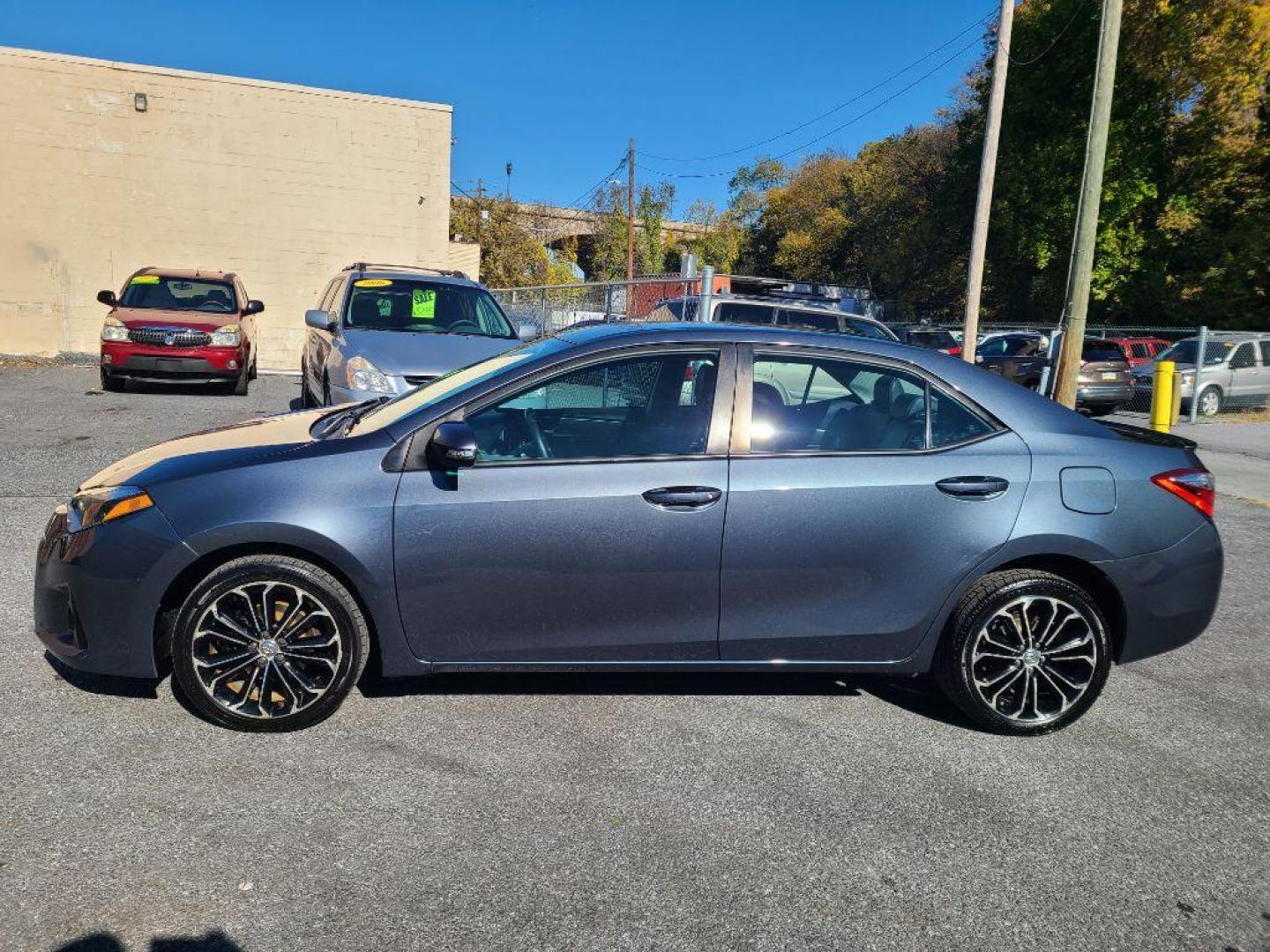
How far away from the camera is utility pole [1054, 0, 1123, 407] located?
1280cm

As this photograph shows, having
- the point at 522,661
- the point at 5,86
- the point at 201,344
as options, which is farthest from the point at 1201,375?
the point at 5,86

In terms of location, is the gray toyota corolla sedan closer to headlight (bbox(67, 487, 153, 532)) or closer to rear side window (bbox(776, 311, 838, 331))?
headlight (bbox(67, 487, 153, 532))

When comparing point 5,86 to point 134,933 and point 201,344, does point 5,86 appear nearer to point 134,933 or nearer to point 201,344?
point 201,344

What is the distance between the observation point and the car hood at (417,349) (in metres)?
7.74

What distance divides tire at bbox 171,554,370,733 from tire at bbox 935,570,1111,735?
2.34 meters

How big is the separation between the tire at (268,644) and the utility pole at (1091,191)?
38.3 feet

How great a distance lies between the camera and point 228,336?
43.6ft

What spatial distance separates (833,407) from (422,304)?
20.5ft

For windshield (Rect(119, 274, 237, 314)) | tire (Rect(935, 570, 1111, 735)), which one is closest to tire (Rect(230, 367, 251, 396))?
windshield (Rect(119, 274, 237, 314))

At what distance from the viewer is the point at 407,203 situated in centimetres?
2109

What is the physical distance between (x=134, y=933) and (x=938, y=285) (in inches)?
1657

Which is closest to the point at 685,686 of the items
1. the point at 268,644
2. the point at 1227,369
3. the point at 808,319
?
the point at 268,644

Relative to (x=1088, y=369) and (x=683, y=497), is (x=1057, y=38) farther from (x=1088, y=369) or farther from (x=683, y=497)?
(x=683, y=497)

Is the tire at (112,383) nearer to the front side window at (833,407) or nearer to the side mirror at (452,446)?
the side mirror at (452,446)
